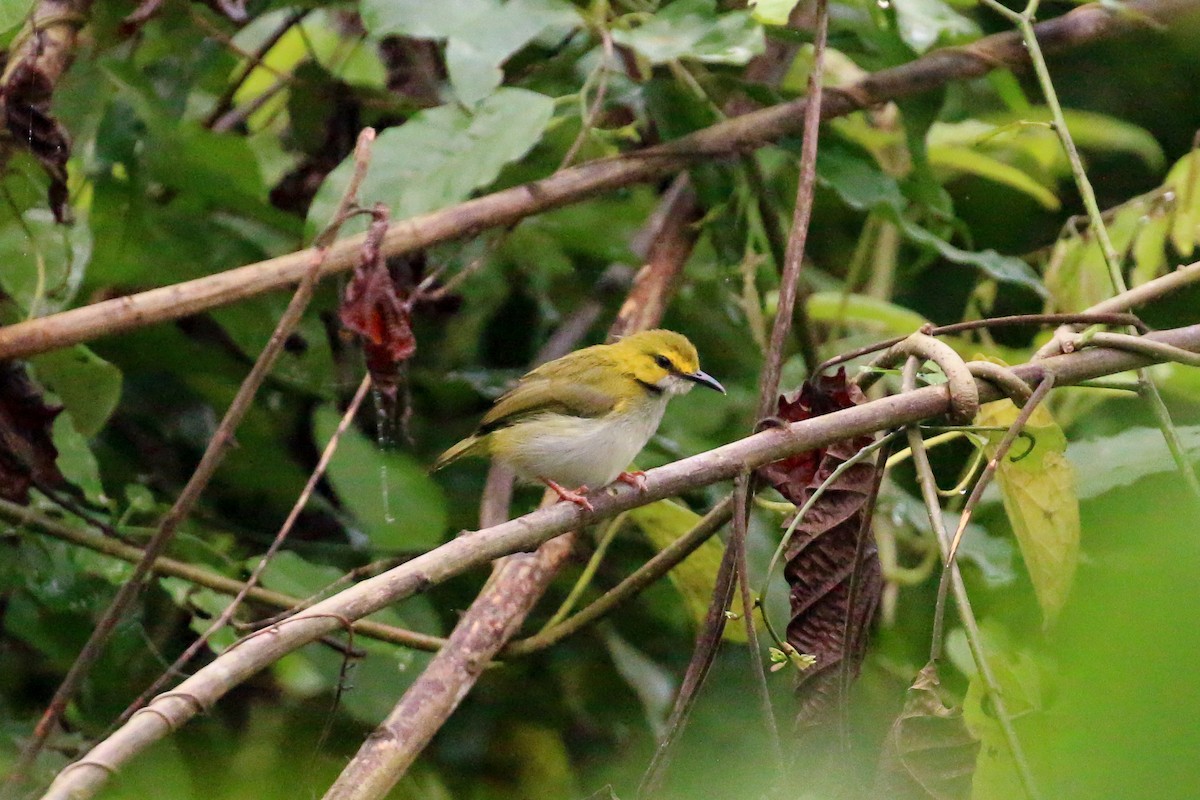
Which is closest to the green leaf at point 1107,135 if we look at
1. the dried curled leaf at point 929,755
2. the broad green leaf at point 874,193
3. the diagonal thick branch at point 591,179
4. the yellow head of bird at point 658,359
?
the diagonal thick branch at point 591,179

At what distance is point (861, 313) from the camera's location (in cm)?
359

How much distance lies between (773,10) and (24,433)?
187 cm

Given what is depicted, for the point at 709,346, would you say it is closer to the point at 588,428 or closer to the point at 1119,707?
the point at 588,428

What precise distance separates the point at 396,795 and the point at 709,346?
185 cm

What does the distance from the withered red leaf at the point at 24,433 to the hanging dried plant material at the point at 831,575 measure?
1576 millimetres

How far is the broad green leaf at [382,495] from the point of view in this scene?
2.93 m

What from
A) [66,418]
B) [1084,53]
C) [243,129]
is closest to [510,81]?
[243,129]

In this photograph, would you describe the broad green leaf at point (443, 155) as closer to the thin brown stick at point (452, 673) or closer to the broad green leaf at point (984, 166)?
the thin brown stick at point (452, 673)

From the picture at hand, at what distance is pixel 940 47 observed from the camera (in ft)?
11.0

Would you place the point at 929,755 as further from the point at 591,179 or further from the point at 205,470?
the point at 591,179

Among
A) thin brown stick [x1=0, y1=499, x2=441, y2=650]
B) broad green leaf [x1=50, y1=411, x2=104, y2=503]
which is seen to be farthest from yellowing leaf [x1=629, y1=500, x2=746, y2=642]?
broad green leaf [x1=50, y1=411, x2=104, y2=503]

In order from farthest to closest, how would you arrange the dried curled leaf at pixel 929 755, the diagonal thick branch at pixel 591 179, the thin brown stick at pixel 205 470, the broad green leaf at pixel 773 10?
the broad green leaf at pixel 773 10 → the diagonal thick branch at pixel 591 179 → the thin brown stick at pixel 205 470 → the dried curled leaf at pixel 929 755

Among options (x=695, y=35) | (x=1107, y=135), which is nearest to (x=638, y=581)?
(x=695, y=35)

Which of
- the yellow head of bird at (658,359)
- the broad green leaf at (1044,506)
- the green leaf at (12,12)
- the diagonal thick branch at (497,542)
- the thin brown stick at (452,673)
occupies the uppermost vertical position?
the green leaf at (12,12)
